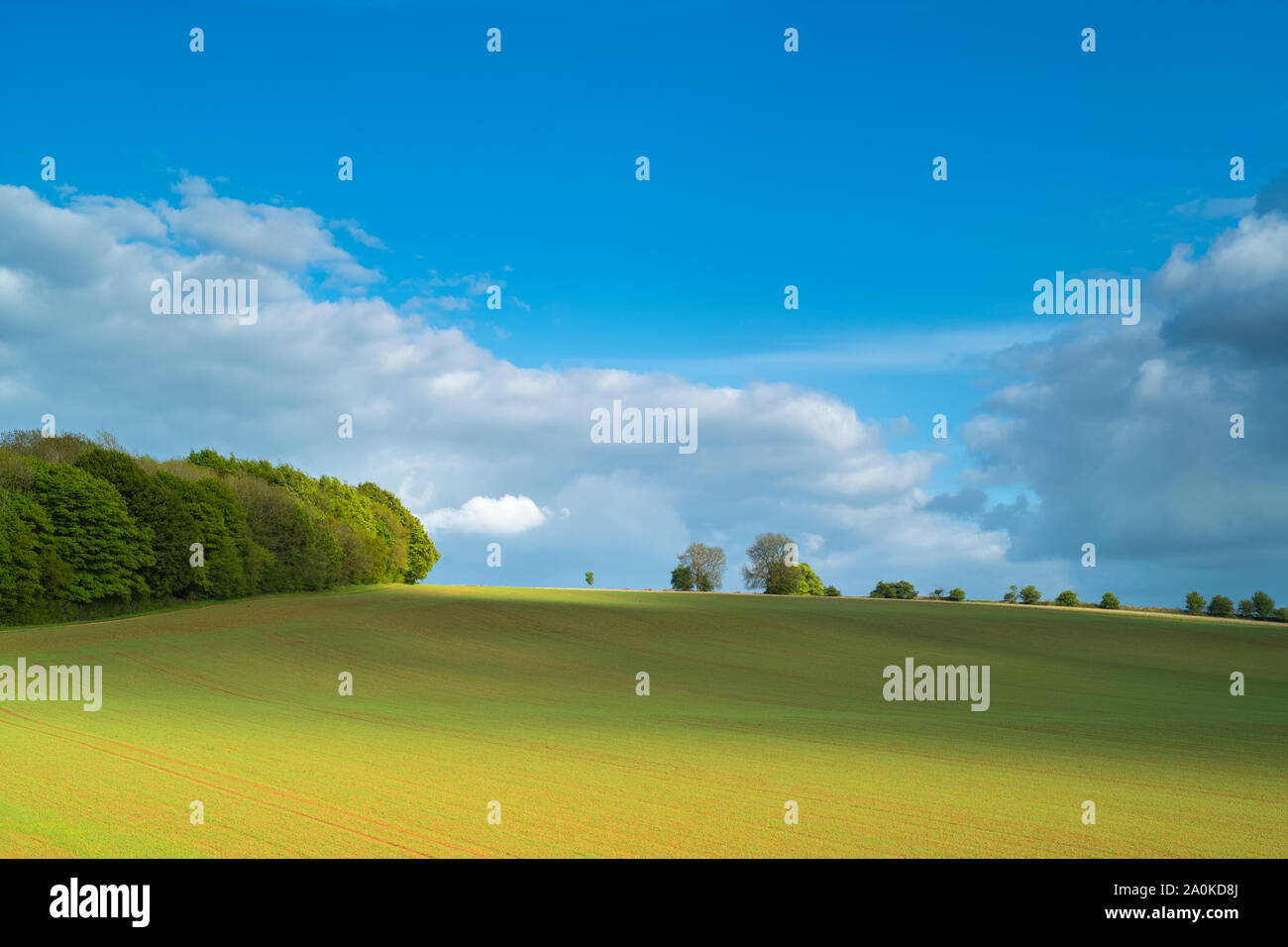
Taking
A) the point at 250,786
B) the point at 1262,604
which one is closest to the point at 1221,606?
the point at 1262,604

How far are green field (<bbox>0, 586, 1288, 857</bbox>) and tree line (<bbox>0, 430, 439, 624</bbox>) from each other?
1022cm

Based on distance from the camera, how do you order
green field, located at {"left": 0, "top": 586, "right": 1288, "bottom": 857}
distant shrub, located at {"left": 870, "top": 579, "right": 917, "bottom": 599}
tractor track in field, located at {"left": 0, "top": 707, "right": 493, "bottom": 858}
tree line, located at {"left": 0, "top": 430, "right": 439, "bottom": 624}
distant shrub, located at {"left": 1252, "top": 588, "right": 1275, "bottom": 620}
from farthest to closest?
1. distant shrub, located at {"left": 870, "top": 579, "right": 917, "bottom": 599}
2. distant shrub, located at {"left": 1252, "top": 588, "right": 1275, "bottom": 620}
3. tree line, located at {"left": 0, "top": 430, "right": 439, "bottom": 624}
4. green field, located at {"left": 0, "top": 586, "right": 1288, "bottom": 857}
5. tractor track in field, located at {"left": 0, "top": 707, "right": 493, "bottom": 858}

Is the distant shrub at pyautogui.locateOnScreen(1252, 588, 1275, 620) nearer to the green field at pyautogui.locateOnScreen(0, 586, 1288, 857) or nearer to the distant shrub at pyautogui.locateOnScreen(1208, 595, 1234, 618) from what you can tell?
the distant shrub at pyautogui.locateOnScreen(1208, 595, 1234, 618)

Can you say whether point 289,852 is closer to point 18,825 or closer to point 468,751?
point 18,825

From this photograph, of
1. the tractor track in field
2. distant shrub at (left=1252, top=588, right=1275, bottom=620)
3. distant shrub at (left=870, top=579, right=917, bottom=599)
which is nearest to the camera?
the tractor track in field

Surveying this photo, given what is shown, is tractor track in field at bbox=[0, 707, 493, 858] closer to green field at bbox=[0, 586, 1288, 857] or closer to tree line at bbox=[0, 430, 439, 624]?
green field at bbox=[0, 586, 1288, 857]

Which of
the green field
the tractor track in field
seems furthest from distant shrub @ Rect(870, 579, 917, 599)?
the tractor track in field

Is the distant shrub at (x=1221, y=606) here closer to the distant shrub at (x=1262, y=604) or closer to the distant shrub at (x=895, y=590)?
the distant shrub at (x=1262, y=604)

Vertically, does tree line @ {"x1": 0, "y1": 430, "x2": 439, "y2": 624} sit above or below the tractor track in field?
above

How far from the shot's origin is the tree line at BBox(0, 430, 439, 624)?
61.8 metres

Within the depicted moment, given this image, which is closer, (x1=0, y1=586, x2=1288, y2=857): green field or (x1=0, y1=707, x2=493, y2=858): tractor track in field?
(x1=0, y1=707, x2=493, y2=858): tractor track in field

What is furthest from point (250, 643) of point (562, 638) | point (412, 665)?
point (562, 638)

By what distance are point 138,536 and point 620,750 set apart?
61.2 metres
